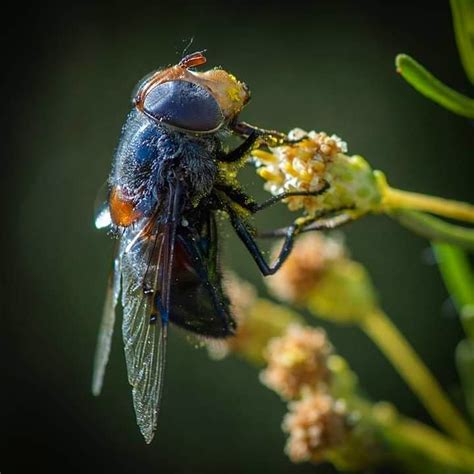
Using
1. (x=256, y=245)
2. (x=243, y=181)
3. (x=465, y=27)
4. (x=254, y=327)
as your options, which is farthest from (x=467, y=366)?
(x=243, y=181)

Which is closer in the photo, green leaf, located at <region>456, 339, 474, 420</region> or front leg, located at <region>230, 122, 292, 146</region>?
front leg, located at <region>230, 122, 292, 146</region>

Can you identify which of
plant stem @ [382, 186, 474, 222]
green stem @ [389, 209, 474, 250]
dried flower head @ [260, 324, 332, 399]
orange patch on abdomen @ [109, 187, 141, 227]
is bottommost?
dried flower head @ [260, 324, 332, 399]

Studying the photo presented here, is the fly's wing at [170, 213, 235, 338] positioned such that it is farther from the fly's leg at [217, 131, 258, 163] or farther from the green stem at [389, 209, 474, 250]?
the green stem at [389, 209, 474, 250]

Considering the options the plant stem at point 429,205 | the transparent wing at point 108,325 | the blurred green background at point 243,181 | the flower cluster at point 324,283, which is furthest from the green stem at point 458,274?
the blurred green background at point 243,181

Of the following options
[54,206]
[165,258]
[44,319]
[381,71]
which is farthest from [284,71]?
[165,258]

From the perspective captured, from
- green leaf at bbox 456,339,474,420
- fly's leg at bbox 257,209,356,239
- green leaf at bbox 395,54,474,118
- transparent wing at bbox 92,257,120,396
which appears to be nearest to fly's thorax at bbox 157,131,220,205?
fly's leg at bbox 257,209,356,239

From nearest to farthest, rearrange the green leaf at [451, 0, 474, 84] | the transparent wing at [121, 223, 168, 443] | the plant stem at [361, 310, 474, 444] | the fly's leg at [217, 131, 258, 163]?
the green leaf at [451, 0, 474, 84] < the transparent wing at [121, 223, 168, 443] < the fly's leg at [217, 131, 258, 163] < the plant stem at [361, 310, 474, 444]

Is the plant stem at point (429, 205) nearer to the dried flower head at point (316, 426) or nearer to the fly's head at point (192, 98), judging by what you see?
the fly's head at point (192, 98)
